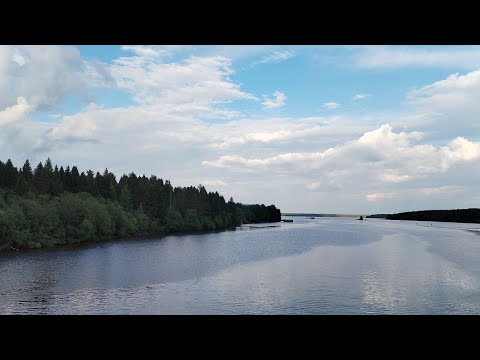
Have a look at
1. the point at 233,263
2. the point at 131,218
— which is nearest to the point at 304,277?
the point at 233,263

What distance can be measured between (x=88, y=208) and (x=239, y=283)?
108ft

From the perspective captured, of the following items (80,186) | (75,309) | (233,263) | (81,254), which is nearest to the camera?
(75,309)

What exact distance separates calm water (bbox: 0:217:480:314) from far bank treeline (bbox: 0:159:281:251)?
686cm

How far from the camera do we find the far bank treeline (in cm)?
4228

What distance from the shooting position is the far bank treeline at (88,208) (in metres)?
42.3

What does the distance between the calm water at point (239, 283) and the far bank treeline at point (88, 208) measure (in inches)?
270

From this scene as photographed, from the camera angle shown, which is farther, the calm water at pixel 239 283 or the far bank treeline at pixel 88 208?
the far bank treeline at pixel 88 208

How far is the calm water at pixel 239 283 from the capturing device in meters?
17.6

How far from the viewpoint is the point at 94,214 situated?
2007 inches

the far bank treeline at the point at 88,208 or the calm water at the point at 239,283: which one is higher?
the far bank treeline at the point at 88,208
